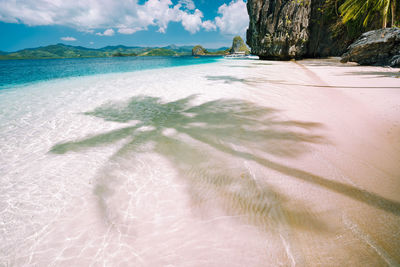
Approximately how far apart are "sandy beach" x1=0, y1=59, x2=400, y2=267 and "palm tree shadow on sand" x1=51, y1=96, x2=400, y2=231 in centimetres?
2

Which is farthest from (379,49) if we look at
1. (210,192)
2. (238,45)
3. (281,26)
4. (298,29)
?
(238,45)

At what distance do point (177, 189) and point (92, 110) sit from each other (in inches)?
200

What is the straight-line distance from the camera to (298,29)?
24672mm

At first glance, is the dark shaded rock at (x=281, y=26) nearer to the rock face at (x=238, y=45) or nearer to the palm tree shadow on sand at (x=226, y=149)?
the palm tree shadow on sand at (x=226, y=149)

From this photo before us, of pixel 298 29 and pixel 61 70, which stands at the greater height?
pixel 298 29

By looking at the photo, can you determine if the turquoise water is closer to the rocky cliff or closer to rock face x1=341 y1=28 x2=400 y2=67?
the rocky cliff

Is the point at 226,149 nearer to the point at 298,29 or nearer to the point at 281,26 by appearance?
the point at 298,29

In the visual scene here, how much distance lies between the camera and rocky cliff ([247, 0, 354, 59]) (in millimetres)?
23625

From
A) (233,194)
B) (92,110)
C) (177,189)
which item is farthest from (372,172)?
(92,110)

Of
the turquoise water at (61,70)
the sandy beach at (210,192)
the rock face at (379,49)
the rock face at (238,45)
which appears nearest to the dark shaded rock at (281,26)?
the turquoise water at (61,70)

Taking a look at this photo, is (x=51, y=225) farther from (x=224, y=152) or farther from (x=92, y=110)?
(x=92, y=110)

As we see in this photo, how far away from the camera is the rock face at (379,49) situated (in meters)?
11.1

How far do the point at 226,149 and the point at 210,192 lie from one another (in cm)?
99

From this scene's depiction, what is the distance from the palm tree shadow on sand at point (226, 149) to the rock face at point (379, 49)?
13.4 metres
